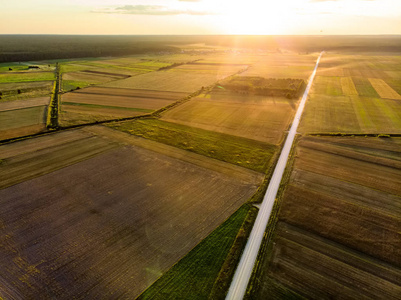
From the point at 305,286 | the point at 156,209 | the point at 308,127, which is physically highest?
the point at 308,127

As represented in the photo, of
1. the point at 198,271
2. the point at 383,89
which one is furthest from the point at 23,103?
the point at 383,89

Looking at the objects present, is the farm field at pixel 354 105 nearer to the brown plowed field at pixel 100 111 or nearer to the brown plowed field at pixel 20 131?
the brown plowed field at pixel 100 111

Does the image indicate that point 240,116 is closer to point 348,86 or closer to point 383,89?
point 348,86

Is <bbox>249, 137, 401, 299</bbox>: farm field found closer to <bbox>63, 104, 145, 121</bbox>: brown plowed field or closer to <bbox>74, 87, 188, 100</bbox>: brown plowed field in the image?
<bbox>63, 104, 145, 121</bbox>: brown plowed field

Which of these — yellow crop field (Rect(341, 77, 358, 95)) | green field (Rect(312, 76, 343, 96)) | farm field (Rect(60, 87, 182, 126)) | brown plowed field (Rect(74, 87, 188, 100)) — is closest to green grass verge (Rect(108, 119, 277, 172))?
farm field (Rect(60, 87, 182, 126))

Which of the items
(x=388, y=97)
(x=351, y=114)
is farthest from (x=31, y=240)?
(x=388, y=97)

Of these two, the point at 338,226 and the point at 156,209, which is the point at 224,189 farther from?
the point at 338,226

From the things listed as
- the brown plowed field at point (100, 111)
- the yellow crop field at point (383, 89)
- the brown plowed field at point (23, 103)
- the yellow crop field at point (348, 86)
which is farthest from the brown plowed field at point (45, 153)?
the yellow crop field at point (383, 89)
